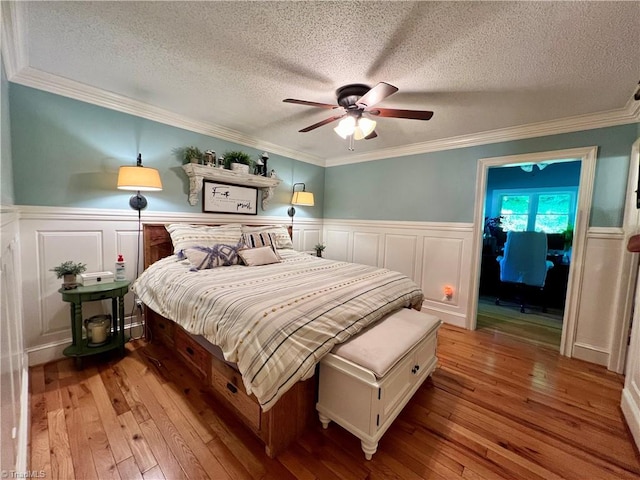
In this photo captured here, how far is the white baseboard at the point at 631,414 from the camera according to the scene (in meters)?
1.53

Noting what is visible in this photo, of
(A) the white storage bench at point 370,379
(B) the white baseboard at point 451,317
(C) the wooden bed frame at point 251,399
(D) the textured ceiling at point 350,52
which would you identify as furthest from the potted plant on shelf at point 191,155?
(B) the white baseboard at point 451,317

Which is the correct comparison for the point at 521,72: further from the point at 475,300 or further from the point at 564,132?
the point at 475,300

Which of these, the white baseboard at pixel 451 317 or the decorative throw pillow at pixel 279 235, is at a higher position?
the decorative throw pillow at pixel 279 235

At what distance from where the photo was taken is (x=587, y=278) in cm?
249

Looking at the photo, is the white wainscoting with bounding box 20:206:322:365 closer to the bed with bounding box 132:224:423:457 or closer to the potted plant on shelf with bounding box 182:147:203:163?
the bed with bounding box 132:224:423:457

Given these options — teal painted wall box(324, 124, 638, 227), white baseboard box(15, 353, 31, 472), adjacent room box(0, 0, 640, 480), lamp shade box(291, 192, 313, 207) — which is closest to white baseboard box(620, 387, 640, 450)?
adjacent room box(0, 0, 640, 480)

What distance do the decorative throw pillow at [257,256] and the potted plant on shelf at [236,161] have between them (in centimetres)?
112

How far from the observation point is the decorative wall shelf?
9.23 ft

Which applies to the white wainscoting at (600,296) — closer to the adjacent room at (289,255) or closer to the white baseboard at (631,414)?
the adjacent room at (289,255)

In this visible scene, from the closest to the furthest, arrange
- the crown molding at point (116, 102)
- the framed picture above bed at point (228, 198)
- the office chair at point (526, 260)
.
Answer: the crown molding at point (116, 102) < the framed picture above bed at point (228, 198) < the office chair at point (526, 260)

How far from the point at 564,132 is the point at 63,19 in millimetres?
4111

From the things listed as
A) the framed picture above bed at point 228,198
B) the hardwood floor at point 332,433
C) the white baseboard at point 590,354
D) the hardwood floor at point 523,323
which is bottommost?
the hardwood floor at point 332,433

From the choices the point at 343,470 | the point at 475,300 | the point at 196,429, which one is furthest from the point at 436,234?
the point at 196,429

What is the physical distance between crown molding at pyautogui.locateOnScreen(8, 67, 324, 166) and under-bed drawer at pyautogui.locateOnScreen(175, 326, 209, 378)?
7.00 ft
